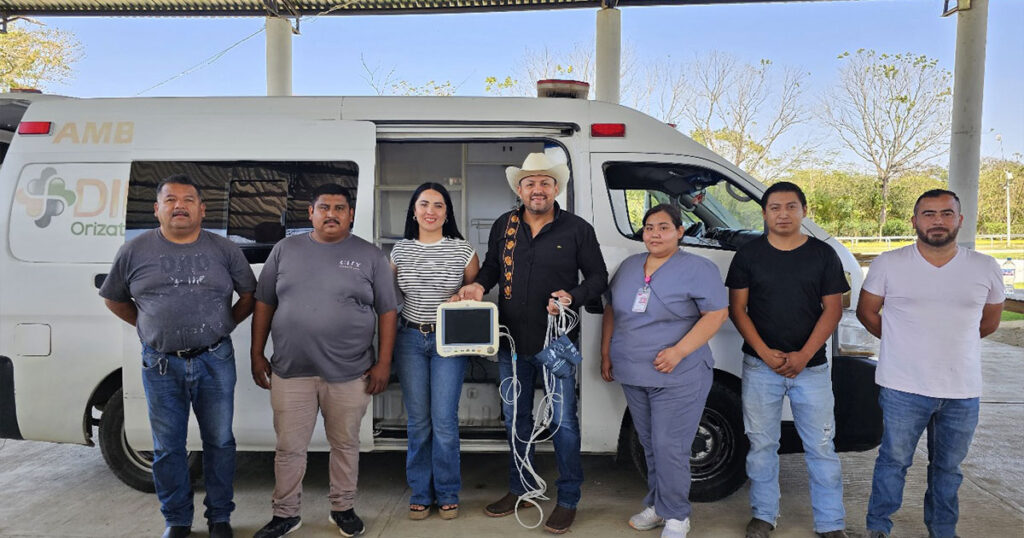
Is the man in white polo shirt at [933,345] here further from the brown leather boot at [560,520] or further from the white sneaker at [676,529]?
the brown leather boot at [560,520]

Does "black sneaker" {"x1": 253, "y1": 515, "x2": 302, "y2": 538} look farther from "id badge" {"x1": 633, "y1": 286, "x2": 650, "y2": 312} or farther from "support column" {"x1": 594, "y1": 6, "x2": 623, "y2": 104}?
"support column" {"x1": 594, "y1": 6, "x2": 623, "y2": 104}

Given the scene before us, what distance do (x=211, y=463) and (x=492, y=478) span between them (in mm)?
1752

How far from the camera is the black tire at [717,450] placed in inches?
154

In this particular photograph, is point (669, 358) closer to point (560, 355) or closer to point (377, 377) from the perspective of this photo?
point (560, 355)

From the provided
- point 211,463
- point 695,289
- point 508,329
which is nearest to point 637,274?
point 695,289

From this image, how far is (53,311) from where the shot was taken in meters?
3.82

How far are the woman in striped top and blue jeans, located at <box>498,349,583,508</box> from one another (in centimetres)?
28

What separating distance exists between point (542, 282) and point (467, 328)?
0.45 meters

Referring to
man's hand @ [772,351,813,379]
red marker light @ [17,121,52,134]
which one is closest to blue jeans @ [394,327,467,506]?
man's hand @ [772,351,813,379]

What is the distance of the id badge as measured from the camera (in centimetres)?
339

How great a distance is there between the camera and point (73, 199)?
385cm

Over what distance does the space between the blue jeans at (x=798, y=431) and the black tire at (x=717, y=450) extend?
1.04 feet

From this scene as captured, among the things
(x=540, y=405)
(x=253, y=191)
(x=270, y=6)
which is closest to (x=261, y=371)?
(x=253, y=191)

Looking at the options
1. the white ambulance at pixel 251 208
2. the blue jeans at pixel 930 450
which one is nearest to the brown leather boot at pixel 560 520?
the white ambulance at pixel 251 208
